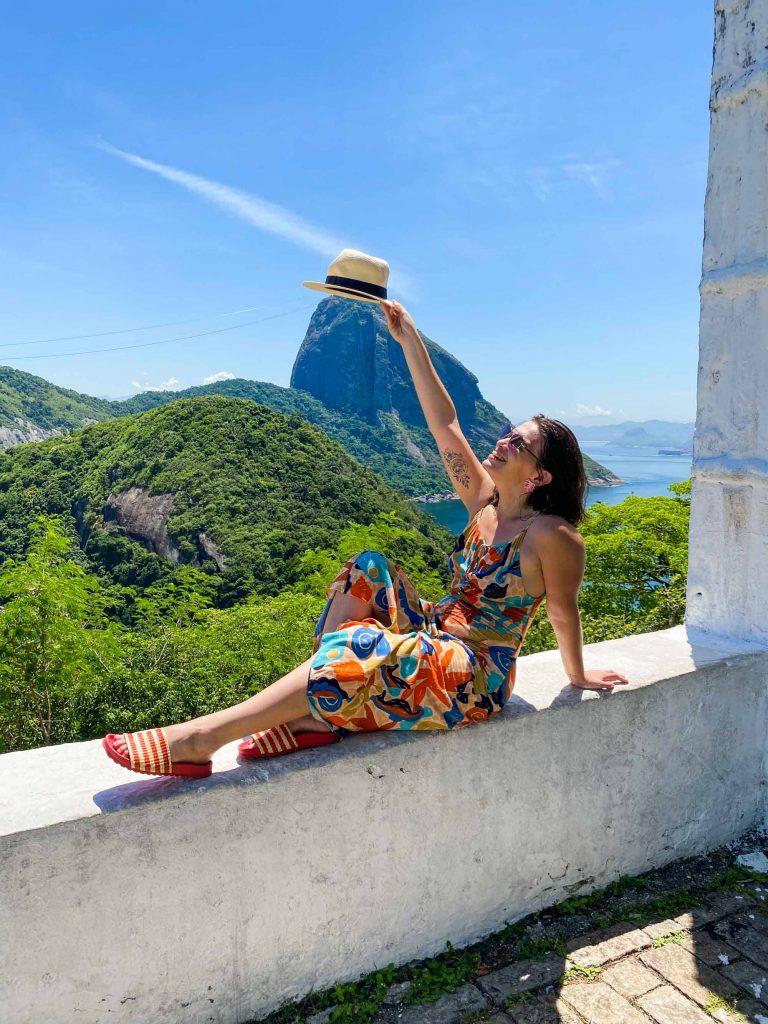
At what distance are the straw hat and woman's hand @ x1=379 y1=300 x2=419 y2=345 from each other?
0.11 metres

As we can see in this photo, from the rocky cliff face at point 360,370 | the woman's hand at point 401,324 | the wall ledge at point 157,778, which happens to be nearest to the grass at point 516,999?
the wall ledge at point 157,778

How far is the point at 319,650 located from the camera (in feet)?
4.93

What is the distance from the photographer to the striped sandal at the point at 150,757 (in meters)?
1.32

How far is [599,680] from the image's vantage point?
1.86 m

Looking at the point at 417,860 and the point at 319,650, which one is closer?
the point at 319,650

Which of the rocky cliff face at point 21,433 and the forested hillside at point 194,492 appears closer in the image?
the forested hillside at point 194,492

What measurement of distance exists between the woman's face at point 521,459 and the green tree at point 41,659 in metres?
2.55

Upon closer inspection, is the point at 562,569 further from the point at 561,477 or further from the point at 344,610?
the point at 344,610

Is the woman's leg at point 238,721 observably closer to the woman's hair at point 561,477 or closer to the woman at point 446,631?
the woman at point 446,631

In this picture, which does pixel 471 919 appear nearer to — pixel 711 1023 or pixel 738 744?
pixel 711 1023

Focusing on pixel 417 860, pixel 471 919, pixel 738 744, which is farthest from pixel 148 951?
pixel 738 744

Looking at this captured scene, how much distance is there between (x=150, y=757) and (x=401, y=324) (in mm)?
1256

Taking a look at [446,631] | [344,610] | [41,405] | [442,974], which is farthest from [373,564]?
[41,405]

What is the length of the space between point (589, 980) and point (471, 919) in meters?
0.27
